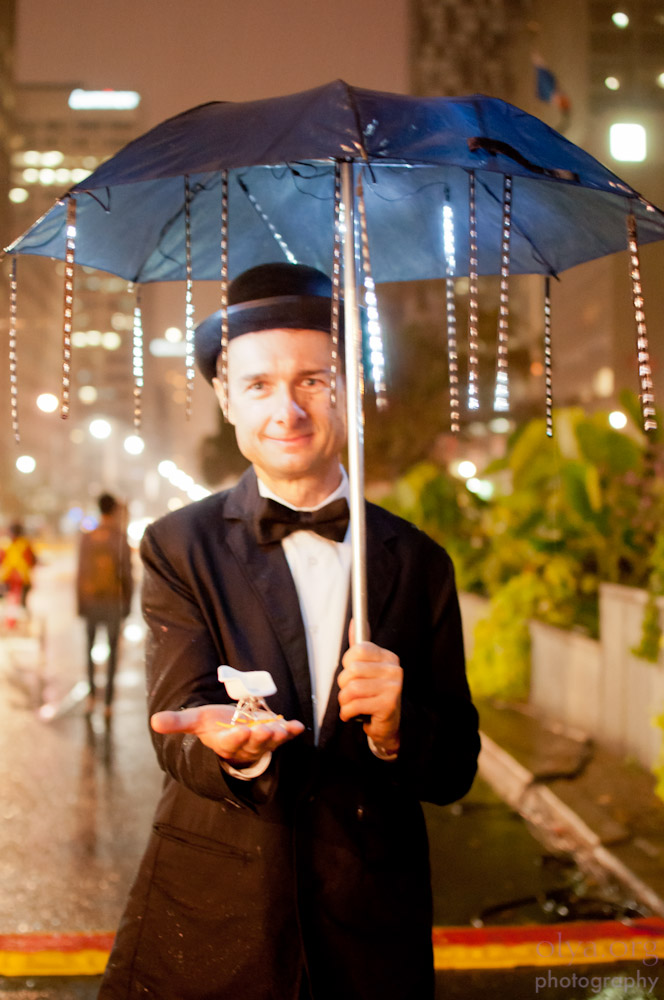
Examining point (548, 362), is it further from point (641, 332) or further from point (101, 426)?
point (101, 426)

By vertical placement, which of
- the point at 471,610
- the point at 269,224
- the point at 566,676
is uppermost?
the point at 269,224

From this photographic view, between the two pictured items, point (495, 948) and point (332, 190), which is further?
point (495, 948)

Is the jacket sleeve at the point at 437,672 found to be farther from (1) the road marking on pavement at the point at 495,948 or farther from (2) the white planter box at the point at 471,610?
(2) the white planter box at the point at 471,610

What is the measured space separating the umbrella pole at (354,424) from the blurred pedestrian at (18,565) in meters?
12.9

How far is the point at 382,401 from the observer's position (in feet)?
6.97

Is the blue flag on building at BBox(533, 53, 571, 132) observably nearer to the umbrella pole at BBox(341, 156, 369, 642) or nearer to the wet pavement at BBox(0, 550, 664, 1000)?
the wet pavement at BBox(0, 550, 664, 1000)

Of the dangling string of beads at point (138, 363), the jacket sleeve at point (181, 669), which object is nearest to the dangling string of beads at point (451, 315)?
the jacket sleeve at point (181, 669)

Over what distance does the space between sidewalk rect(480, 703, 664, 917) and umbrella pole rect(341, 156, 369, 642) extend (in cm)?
365

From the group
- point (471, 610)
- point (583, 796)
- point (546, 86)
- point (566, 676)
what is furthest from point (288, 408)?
point (546, 86)

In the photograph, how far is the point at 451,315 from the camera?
2746 mm

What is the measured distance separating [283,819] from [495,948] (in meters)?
2.80

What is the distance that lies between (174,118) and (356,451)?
93 cm

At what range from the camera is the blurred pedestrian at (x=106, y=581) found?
32.0ft

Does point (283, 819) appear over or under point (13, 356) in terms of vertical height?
under
